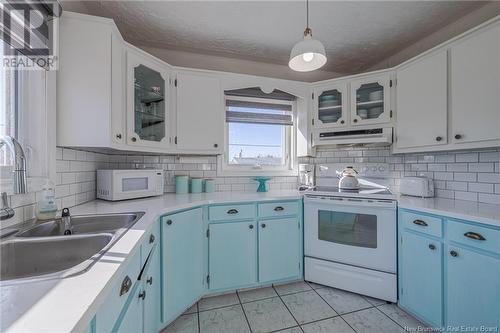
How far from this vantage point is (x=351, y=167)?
2.49 m

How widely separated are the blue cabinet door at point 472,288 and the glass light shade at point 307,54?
4.94ft

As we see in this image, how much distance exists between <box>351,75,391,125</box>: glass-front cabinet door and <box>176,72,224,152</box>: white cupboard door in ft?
4.59

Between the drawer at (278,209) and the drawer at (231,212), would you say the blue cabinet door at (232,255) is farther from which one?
the drawer at (278,209)

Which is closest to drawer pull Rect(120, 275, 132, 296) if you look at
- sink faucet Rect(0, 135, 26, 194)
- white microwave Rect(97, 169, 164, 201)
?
sink faucet Rect(0, 135, 26, 194)

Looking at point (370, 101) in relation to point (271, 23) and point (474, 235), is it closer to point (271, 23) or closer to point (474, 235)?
point (271, 23)

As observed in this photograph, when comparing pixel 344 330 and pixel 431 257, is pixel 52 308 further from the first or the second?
pixel 431 257

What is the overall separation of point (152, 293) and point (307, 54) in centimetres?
182

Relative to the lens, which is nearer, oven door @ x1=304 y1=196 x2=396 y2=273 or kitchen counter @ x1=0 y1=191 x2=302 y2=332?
kitchen counter @ x1=0 y1=191 x2=302 y2=332

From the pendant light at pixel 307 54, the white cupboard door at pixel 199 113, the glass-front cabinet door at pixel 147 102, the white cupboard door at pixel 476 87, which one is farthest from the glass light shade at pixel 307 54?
the glass-front cabinet door at pixel 147 102

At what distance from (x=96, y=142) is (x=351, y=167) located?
239 cm

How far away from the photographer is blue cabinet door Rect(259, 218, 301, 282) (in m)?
2.07

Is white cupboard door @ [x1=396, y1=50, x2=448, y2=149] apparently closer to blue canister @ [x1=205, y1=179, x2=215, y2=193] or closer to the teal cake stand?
the teal cake stand

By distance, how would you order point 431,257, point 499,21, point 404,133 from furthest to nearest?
point 404,133 → point 431,257 → point 499,21

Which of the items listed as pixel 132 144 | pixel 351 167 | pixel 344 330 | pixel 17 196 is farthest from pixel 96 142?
pixel 351 167
